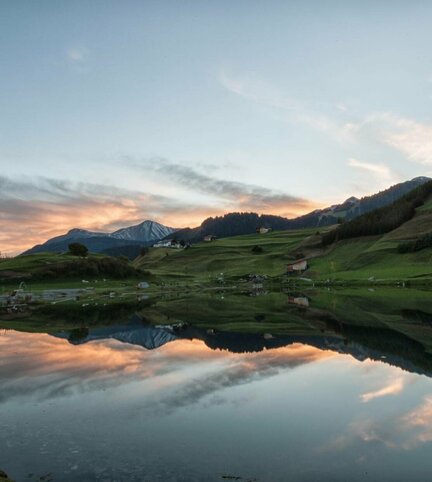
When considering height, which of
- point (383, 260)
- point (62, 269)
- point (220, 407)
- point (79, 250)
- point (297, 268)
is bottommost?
point (220, 407)

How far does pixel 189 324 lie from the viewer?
5688 centimetres

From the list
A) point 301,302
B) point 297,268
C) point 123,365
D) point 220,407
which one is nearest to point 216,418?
point 220,407

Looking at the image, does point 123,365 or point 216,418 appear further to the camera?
point 123,365

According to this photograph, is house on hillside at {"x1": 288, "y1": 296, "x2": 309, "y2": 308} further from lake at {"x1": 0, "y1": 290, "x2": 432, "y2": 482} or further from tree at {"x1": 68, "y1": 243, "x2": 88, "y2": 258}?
tree at {"x1": 68, "y1": 243, "x2": 88, "y2": 258}

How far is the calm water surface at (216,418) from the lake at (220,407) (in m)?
0.08

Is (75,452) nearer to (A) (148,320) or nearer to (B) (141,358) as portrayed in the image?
(B) (141,358)

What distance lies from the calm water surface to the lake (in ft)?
0.26

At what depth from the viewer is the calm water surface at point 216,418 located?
1540 centimetres

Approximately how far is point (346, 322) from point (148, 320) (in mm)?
25163

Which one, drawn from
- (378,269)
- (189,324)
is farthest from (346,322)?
(378,269)

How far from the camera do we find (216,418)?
20797 millimetres

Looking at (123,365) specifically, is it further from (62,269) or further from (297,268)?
(297,268)

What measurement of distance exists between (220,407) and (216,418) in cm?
181

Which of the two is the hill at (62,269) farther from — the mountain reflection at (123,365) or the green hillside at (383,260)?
the mountain reflection at (123,365)
